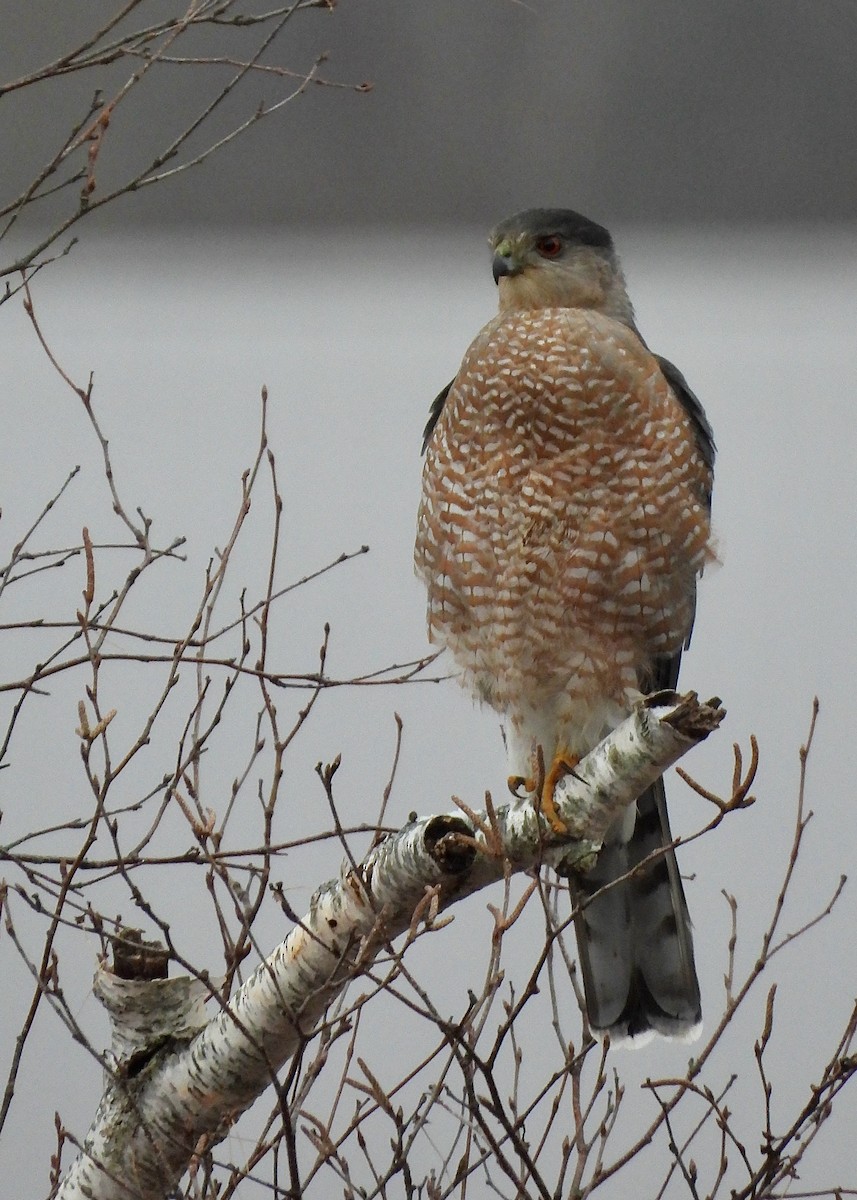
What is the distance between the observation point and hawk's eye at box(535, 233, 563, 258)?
289 cm

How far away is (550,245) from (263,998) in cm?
175

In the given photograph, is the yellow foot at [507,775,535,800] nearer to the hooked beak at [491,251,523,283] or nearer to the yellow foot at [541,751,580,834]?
the yellow foot at [541,751,580,834]

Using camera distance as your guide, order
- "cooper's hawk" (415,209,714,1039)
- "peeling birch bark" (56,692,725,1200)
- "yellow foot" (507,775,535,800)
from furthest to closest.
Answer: "yellow foot" (507,775,535,800) < "cooper's hawk" (415,209,714,1039) < "peeling birch bark" (56,692,725,1200)

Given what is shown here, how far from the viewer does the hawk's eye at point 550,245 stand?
2.89 m

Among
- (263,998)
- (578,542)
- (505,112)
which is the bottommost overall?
(263,998)

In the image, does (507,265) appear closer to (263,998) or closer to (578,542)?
(578,542)

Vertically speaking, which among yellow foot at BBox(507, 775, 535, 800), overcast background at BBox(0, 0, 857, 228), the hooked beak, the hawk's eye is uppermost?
overcast background at BBox(0, 0, 857, 228)

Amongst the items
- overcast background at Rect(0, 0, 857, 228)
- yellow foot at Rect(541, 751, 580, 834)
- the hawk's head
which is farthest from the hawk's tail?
overcast background at Rect(0, 0, 857, 228)

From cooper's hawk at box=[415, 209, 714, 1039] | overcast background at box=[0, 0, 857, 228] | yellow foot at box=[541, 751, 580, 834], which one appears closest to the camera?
yellow foot at box=[541, 751, 580, 834]

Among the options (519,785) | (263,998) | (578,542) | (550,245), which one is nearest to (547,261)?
(550,245)

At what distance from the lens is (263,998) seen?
200 centimetres

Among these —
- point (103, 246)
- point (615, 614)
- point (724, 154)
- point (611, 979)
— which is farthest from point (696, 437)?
point (103, 246)

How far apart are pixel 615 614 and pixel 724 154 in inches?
103

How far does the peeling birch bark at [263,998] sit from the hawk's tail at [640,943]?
2.62ft
